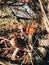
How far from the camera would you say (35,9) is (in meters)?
2.47

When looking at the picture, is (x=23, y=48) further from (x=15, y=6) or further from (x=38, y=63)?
(x=15, y=6)

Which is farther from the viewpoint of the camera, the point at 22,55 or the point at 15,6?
the point at 15,6

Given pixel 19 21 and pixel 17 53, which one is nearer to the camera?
pixel 17 53

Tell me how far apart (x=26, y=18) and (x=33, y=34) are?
0.88 ft

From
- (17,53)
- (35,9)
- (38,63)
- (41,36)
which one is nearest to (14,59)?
(17,53)

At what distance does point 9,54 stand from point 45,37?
1.47 feet

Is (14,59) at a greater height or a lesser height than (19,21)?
lesser

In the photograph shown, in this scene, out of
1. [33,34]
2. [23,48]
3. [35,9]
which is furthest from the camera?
[35,9]

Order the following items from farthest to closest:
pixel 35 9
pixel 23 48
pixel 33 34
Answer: pixel 35 9, pixel 33 34, pixel 23 48

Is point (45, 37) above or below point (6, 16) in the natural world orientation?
below

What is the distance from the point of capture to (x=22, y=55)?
7.45ft

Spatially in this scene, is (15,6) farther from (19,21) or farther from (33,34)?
(33,34)

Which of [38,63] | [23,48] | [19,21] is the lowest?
[38,63]

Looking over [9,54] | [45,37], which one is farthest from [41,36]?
[9,54]
